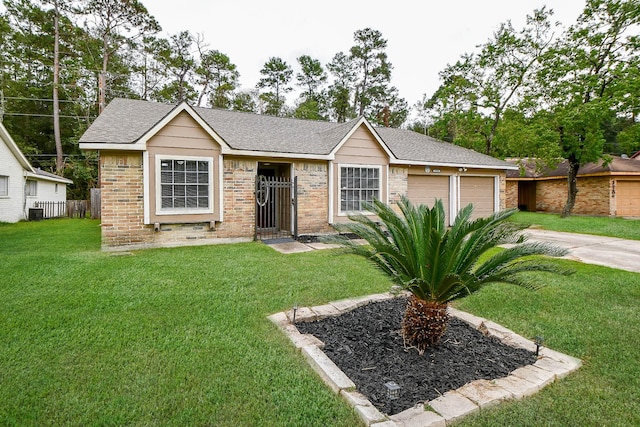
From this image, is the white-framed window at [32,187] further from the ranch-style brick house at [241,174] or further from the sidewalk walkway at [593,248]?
the sidewalk walkway at [593,248]

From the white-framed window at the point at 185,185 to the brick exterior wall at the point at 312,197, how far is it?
273cm

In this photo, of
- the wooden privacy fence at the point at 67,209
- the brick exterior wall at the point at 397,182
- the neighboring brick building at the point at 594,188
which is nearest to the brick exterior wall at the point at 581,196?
the neighboring brick building at the point at 594,188

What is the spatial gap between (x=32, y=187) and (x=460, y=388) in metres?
21.8

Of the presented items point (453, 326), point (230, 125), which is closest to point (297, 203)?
point (230, 125)

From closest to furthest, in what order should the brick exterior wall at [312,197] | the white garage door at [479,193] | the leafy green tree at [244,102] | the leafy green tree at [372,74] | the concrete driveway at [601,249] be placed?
the concrete driveway at [601,249]
the brick exterior wall at [312,197]
the white garage door at [479,193]
the leafy green tree at [244,102]
the leafy green tree at [372,74]

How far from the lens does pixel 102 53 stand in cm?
2323

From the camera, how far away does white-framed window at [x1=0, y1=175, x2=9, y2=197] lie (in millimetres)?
14434

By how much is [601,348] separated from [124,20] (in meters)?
28.6

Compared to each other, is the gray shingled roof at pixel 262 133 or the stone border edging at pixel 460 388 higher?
the gray shingled roof at pixel 262 133

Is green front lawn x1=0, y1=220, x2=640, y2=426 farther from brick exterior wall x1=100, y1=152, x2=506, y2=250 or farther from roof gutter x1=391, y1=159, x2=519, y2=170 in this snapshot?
roof gutter x1=391, y1=159, x2=519, y2=170

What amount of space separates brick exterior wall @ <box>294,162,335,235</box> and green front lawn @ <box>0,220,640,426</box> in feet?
12.7

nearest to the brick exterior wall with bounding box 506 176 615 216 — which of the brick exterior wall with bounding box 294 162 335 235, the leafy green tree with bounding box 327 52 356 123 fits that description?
the leafy green tree with bounding box 327 52 356 123

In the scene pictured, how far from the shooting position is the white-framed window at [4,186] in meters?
14.4

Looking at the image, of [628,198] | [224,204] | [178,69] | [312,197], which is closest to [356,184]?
[312,197]
